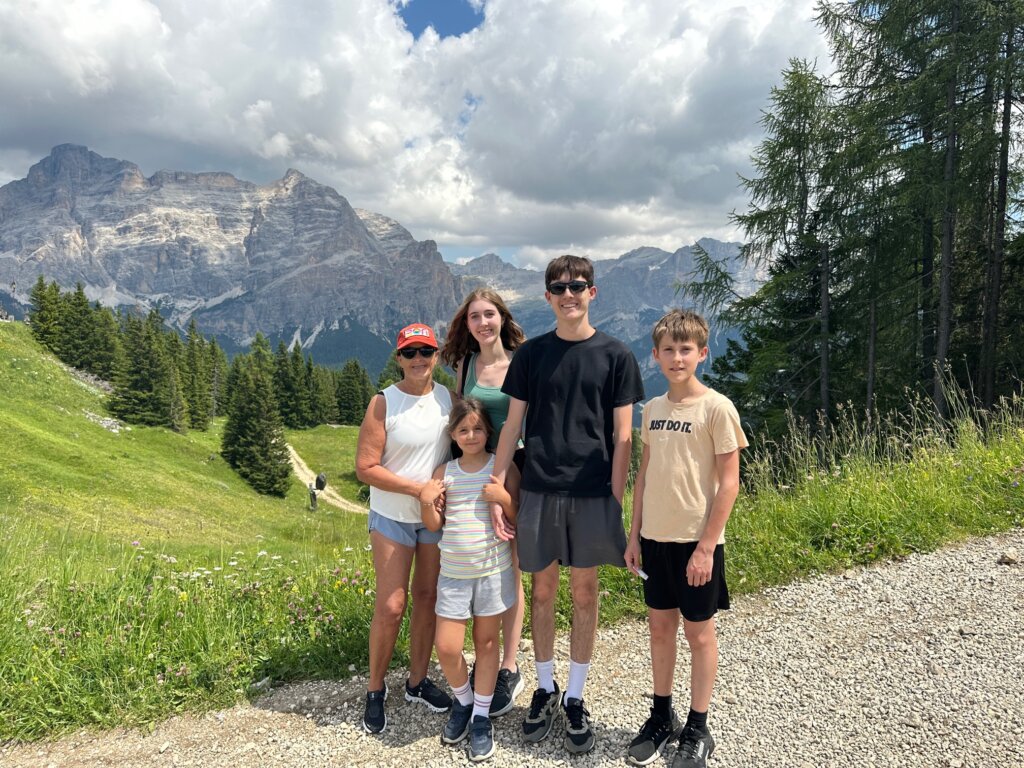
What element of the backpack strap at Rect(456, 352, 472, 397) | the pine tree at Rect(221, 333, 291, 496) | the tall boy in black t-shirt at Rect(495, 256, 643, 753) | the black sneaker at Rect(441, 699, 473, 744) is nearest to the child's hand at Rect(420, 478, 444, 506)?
the tall boy in black t-shirt at Rect(495, 256, 643, 753)

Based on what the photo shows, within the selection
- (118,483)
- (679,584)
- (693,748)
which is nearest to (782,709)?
(693,748)

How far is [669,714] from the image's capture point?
3225 mm

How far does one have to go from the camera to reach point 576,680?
135 inches

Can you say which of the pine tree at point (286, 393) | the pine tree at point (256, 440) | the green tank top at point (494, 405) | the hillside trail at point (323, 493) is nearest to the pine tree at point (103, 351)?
the pine tree at point (286, 393)

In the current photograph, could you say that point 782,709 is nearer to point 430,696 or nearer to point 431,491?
point 430,696

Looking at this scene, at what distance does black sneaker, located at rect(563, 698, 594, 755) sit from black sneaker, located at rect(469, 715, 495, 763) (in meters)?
0.46

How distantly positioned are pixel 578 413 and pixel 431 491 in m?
1.07

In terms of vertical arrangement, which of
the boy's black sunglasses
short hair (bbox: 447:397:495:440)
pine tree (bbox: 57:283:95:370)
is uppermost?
pine tree (bbox: 57:283:95:370)

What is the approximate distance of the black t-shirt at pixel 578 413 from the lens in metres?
3.33

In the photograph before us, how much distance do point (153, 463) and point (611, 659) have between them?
3701 centimetres

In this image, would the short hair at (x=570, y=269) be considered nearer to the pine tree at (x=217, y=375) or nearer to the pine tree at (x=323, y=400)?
the pine tree at (x=323, y=400)

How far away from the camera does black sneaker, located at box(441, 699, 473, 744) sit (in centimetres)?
336

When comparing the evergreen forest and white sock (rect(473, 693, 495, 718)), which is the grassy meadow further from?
the evergreen forest

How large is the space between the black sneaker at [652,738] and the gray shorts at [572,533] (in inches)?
36.1
